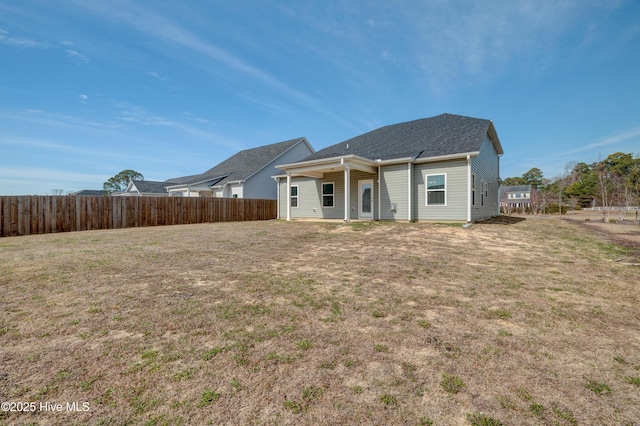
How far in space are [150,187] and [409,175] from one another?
28137 mm

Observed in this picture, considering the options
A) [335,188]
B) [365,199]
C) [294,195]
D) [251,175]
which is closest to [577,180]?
[365,199]

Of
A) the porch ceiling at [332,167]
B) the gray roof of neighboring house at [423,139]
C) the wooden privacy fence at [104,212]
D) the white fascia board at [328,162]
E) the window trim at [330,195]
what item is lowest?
the wooden privacy fence at [104,212]

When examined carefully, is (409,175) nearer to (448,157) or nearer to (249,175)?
(448,157)

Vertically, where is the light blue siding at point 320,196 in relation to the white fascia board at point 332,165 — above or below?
below

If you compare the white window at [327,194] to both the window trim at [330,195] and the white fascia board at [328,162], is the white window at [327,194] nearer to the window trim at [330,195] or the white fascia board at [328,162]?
the window trim at [330,195]

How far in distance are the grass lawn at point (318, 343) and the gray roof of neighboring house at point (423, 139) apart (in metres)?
8.25

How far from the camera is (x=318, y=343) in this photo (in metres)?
2.68

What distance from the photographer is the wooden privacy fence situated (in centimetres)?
1088

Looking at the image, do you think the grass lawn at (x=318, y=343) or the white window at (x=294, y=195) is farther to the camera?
the white window at (x=294, y=195)

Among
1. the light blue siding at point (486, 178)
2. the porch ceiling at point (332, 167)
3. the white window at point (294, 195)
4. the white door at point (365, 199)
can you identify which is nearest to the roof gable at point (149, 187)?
the white window at point (294, 195)

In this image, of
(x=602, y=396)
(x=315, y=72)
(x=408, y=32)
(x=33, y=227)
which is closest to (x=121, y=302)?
(x=602, y=396)

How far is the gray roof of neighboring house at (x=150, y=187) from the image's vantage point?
28.3 meters

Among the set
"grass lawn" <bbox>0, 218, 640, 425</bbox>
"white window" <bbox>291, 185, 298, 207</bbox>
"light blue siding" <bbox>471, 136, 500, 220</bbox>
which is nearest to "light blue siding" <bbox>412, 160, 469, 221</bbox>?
"light blue siding" <bbox>471, 136, 500, 220</bbox>

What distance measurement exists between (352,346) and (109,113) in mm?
21745
